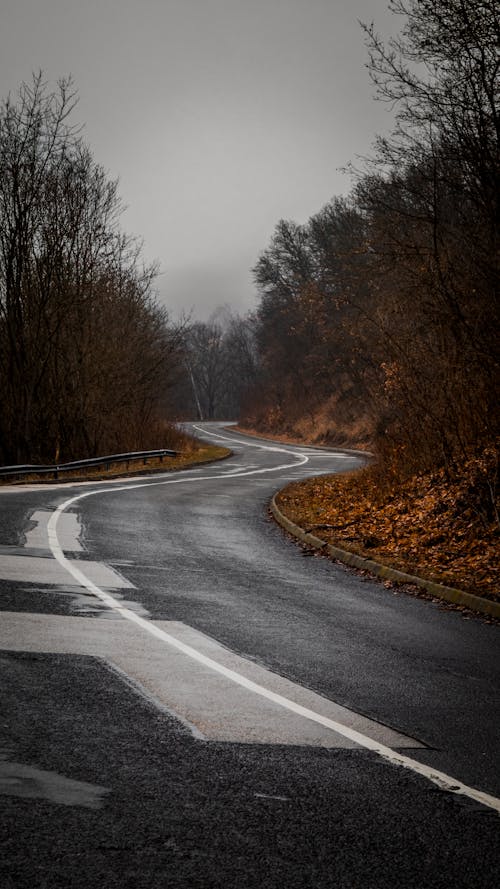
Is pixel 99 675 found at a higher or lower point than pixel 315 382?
lower

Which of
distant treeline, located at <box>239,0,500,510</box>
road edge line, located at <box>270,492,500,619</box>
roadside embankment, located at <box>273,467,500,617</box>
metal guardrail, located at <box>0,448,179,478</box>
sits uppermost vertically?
distant treeline, located at <box>239,0,500,510</box>

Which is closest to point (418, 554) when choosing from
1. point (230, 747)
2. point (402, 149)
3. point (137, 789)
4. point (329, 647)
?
point (329, 647)

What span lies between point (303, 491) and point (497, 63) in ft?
42.3

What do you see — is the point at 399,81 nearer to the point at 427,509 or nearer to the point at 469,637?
the point at 427,509

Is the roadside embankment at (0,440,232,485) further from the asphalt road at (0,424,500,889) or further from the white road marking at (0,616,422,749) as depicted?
the white road marking at (0,616,422,749)

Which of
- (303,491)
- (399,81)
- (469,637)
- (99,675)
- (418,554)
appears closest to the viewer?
(99,675)

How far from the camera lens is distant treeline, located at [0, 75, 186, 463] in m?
30.0

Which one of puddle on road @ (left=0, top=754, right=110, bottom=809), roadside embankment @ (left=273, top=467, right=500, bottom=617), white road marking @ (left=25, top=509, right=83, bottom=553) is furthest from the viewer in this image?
white road marking @ (left=25, top=509, right=83, bottom=553)

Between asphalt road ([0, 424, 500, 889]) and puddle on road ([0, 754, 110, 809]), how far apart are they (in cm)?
1

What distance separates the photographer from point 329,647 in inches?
305

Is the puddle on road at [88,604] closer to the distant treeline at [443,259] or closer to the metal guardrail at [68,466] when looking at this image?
the distant treeline at [443,259]

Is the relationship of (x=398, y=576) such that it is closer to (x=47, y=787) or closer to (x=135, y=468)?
(x=47, y=787)

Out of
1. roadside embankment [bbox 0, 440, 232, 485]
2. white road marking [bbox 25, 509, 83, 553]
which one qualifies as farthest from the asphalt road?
roadside embankment [bbox 0, 440, 232, 485]

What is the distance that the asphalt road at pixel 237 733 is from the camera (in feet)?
11.9
